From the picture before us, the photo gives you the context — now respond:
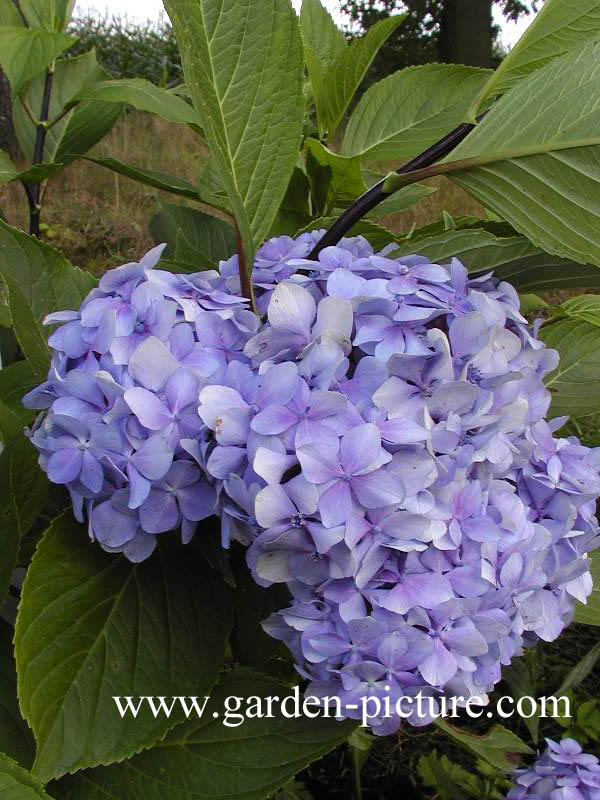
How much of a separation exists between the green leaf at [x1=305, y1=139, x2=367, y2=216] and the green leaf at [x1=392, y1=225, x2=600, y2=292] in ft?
0.53

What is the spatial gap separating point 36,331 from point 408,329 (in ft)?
0.94

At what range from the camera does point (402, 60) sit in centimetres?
1215

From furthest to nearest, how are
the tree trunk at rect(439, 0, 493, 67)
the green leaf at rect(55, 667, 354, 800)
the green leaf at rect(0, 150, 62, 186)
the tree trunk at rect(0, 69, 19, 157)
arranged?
the tree trunk at rect(439, 0, 493, 67) < the tree trunk at rect(0, 69, 19, 157) < the green leaf at rect(0, 150, 62, 186) < the green leaf at rect(55, 667, 354, 800)

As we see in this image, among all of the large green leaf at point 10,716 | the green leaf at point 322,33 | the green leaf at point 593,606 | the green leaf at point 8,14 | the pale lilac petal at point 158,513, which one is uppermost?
the green leaf at point 322,33

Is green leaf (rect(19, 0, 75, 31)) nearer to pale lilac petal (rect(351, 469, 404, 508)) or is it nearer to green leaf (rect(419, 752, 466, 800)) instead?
pale lilac petal (rect(351, 469, 404, 508))

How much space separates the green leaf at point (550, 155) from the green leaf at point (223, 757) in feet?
1.38

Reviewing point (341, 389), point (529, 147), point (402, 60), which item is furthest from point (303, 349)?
point (402, 60)

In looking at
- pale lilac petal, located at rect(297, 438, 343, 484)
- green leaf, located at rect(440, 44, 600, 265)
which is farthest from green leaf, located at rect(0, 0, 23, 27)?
pale lilac petal, located at rect(297, 438, 343, 484)

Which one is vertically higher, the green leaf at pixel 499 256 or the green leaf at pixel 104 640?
the green leaf at pixel 499 256

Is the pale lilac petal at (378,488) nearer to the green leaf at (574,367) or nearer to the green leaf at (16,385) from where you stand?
the green leaf at (574,367)

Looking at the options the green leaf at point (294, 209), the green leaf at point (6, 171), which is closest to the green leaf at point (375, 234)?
the green leaf at point (294, 209)

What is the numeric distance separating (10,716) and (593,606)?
54 cm

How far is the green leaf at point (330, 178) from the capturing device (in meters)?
0.75

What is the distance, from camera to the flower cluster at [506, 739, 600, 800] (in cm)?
105
